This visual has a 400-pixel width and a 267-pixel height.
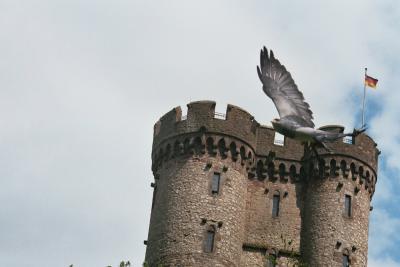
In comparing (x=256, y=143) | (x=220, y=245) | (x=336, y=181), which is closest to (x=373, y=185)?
(x=336, y=181)

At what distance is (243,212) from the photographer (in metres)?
43.5

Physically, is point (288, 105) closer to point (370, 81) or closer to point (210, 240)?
point (210, 240)

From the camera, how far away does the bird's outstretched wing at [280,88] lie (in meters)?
19.2

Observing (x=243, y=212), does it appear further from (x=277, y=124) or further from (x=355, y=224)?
(x=277, y=124)

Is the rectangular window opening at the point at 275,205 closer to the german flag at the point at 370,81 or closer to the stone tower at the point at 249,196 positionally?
the stone tower at the point at 249,196

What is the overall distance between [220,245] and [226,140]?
5033 millimetres

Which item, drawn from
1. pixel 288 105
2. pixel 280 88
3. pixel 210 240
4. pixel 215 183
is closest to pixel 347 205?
pixel 215 183

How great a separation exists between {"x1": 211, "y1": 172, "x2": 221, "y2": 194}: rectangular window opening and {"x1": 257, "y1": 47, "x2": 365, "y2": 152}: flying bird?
22894 millimetres

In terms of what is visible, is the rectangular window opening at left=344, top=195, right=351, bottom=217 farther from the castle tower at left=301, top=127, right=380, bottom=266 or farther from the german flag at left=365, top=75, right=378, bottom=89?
the german flag at left=365, top=75, right=378, bottom=89

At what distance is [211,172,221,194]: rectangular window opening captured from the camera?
42938mm

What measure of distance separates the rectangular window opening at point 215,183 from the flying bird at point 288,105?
22894 millimetres

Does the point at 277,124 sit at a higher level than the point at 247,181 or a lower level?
lower

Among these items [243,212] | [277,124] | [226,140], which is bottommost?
[277,124]

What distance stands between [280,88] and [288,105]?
2.10 feet
